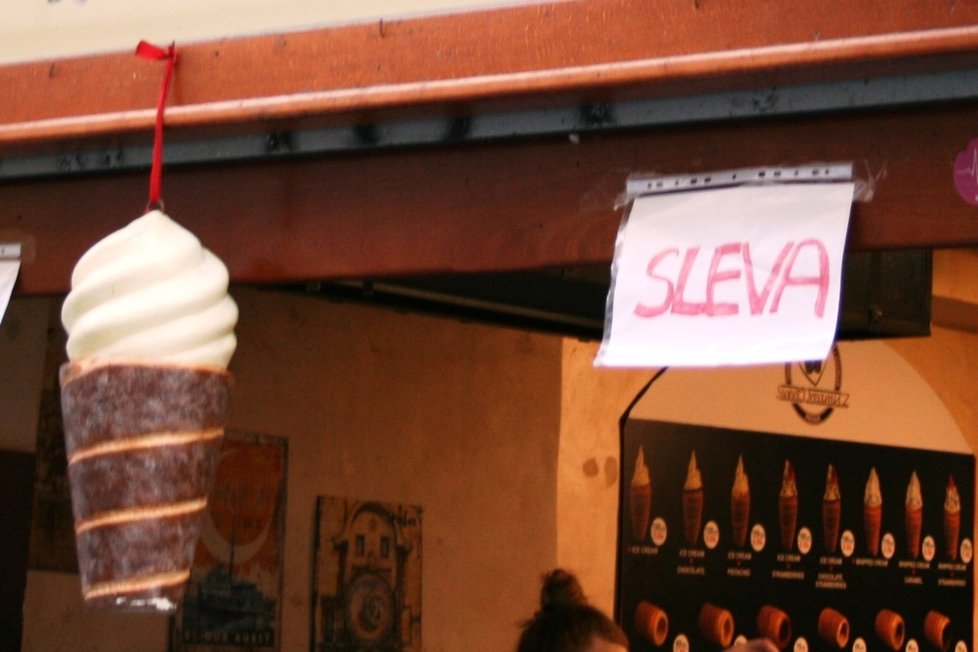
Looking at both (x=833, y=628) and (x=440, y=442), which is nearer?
(x=440, y=442)

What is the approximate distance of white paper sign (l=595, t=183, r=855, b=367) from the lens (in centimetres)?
152

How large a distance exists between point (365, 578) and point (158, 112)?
1841 mm

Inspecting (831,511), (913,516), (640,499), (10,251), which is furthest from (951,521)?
(10,251)

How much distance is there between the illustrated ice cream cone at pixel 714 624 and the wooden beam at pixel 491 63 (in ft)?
8.16

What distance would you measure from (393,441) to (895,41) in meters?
2.30

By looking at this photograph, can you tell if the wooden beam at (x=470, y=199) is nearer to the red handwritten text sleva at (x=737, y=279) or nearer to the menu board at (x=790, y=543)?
the red handwritten text sleva at (x=737, y=279)

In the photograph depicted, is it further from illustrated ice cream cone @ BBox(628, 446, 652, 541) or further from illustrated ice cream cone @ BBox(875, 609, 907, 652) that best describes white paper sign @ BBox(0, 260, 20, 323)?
illustrated ice cream cone @ BBox(875, 609, 907, 652)

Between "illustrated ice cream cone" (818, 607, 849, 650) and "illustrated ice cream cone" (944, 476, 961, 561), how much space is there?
1.91 ft

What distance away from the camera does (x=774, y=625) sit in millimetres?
4129

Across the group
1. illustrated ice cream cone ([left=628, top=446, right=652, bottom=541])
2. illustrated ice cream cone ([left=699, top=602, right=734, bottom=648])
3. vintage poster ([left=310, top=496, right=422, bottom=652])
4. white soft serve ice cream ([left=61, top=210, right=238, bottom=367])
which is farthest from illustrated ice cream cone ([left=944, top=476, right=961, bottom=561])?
white soft serve ice cream ([left=61, top=210, right=238, bottom=367])

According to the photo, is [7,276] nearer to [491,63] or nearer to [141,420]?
[141,420]

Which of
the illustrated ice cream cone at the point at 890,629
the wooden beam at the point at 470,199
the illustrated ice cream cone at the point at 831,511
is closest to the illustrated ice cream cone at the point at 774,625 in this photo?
the illustrated ice cream cone at the point at 831,511

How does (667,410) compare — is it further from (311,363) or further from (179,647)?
(179,647)

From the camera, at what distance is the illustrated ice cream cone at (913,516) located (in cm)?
457
